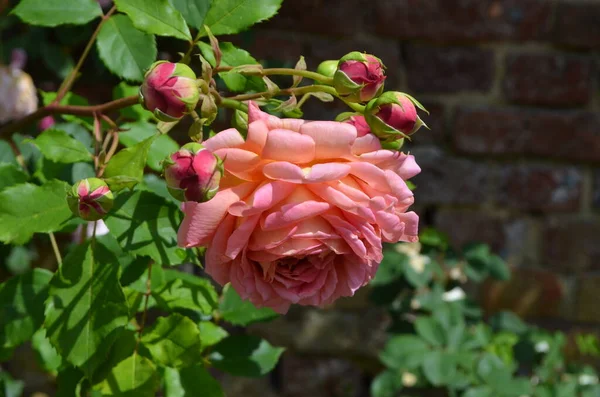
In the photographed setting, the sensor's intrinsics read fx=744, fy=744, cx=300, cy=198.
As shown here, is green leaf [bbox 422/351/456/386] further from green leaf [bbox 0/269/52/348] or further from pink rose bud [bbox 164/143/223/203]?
pink rose bud [bbox 164/143/223/203]

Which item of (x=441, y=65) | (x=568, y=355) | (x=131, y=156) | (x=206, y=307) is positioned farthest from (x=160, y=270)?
(x=568, y=355)

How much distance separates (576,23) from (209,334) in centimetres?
131

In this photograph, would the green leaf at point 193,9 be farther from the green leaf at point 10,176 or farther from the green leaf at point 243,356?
the green leaf at point 243,356

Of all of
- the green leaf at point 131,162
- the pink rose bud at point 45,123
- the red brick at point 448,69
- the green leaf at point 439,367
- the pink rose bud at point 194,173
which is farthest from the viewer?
the red brick at point 448,69

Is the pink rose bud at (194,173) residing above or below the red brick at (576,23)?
above

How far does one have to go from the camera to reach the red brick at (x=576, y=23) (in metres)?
1.72

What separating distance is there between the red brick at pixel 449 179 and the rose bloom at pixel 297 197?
1.24 meters

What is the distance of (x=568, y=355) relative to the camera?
191 cm

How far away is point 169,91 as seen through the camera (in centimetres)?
50

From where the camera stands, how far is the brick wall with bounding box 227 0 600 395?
5.48 ft

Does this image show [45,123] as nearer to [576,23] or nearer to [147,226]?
[147,226]

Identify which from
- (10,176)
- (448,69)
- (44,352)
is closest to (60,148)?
(10,176)

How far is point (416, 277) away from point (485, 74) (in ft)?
1.72

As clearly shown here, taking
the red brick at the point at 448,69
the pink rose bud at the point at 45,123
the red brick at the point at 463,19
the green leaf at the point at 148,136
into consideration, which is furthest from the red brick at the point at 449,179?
the green leaf at the point at 148,136
